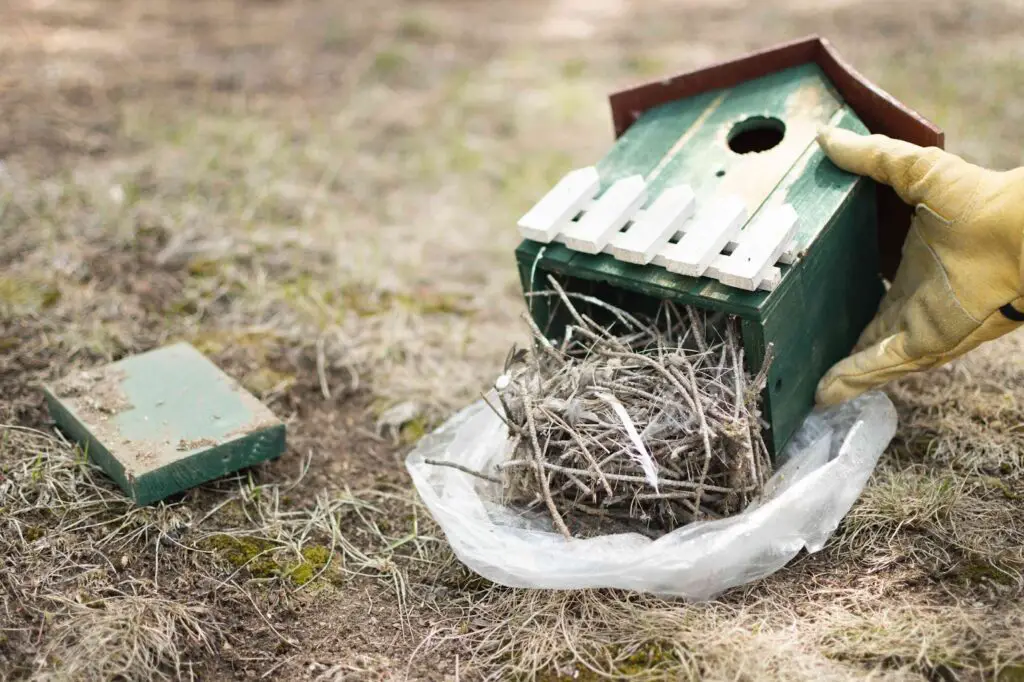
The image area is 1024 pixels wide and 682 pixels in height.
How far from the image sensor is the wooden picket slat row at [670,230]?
263cm

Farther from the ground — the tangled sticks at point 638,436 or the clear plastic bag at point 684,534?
the tangled sticks at point 638,436

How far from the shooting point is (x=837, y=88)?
10.6 feet

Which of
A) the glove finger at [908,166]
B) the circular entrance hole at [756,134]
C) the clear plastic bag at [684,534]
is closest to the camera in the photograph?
the clear plastic bag at [684,534]

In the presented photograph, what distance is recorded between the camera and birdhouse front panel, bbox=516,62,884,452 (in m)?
2.67

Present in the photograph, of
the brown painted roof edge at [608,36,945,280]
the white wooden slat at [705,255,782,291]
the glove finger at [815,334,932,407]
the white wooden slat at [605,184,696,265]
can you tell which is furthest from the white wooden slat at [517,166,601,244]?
the glove finger at [815,334,932,407]

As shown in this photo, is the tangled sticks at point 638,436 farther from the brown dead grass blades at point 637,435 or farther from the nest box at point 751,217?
the nest box at point 751,217

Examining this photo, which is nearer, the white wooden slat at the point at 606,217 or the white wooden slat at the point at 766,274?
the white wooden slat at the point at 766,274

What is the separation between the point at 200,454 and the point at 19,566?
21.3 inches

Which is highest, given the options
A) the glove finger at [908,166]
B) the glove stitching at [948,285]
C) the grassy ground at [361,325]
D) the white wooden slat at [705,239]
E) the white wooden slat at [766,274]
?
the glove finger at [908,166]

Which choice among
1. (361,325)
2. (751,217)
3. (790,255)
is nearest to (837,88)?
(751,217)

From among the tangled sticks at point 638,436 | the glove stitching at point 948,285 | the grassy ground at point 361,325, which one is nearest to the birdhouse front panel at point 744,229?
the tangled sticks at point 638,436

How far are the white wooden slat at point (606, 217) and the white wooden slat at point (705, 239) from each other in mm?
173

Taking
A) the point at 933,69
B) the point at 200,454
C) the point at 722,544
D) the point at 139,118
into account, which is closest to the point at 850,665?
the point at 722,544

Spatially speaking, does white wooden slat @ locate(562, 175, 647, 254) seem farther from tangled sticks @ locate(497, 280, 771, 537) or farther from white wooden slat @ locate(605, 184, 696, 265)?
tangled sticks @ locate(497, 280, 771, 537)
